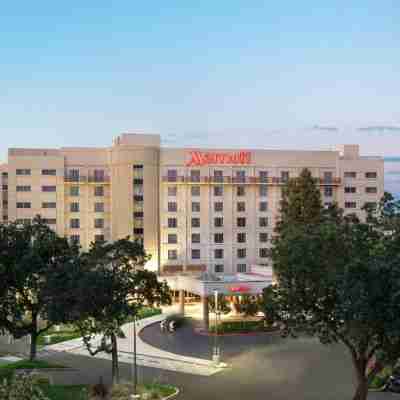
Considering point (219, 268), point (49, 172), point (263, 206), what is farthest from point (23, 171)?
point (263, 206)

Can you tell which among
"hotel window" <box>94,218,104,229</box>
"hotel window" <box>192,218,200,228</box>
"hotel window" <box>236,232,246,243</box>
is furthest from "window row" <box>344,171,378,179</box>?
"hotel window" <box>94,218,104,229</box>

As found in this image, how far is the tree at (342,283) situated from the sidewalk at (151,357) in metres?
15.5

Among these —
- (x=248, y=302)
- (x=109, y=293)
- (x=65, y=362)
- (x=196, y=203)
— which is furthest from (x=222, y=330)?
(x=196, y=203)

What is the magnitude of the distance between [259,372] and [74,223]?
5091cm

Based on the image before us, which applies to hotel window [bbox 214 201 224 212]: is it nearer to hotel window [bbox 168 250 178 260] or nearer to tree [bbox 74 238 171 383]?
hotel window [bbox 168 250 178 260]

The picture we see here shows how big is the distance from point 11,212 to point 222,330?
41315mm

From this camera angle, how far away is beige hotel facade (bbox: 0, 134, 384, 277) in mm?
84562

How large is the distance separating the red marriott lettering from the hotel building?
14 centimetres

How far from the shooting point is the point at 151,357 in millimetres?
47375

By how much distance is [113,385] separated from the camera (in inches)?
1388

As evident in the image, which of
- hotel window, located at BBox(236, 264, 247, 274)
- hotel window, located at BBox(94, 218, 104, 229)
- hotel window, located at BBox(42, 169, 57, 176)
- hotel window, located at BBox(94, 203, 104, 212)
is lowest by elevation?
hotel window, located at BBox(236, 264, 247, 274)

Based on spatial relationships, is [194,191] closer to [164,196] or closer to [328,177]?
[164,196]

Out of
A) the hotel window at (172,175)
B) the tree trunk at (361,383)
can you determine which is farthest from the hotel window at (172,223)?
the tree trunk at (361,383)

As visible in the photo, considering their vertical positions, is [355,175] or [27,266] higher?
[355,175]
